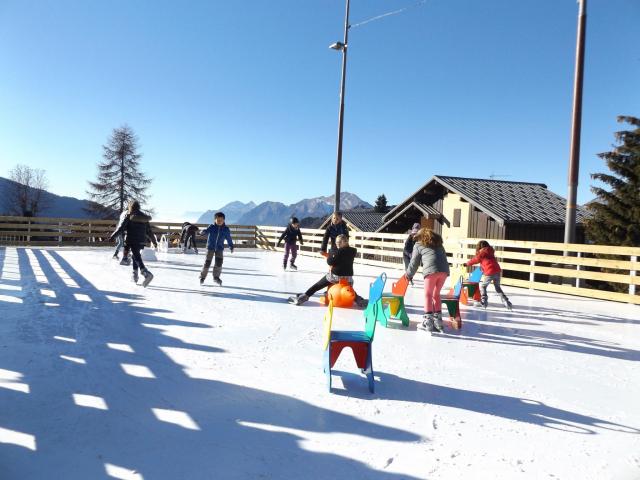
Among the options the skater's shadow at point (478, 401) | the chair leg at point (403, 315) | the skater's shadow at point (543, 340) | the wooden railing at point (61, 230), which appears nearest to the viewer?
the skater's shadow at point (478, 401)

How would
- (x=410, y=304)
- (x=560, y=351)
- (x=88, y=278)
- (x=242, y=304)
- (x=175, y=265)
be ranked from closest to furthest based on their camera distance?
(x=560, y=351), (x=242, y=304), (x=410, y=304), (x=88, y=278), (x=175, y=265)

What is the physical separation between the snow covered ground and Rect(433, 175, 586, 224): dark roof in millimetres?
16382

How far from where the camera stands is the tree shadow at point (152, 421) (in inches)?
98.4

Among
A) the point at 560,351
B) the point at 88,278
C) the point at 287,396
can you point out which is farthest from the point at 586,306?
the point at 88,278

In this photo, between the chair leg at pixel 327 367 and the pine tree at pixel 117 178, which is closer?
the chair leg at pixel 327 367

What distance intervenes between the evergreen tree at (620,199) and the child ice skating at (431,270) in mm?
23041

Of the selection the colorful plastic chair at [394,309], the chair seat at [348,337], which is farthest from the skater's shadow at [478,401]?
the colorful plastic chair at [394,309]

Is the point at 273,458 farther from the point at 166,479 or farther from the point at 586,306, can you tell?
the point at 586,306

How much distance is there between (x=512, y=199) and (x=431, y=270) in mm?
20525

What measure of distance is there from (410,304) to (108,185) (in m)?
38.1

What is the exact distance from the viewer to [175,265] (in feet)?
43.4

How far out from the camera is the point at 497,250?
12203 millimetres

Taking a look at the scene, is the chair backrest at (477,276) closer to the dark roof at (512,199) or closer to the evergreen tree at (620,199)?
the dark roof at (512,199)

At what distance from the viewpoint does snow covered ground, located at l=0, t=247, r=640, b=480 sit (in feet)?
8.48
